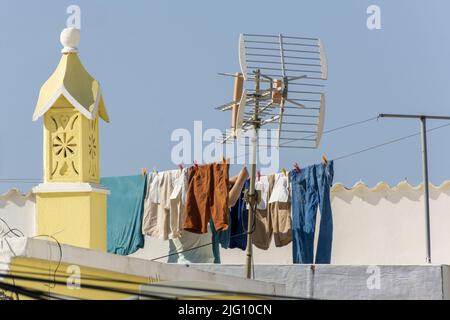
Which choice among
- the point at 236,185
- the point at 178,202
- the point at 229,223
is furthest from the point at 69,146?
the point at 229,223

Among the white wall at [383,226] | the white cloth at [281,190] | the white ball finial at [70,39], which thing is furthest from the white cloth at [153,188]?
A: the white ball finial at [70,39]

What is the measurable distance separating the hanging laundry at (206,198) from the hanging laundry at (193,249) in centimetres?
38

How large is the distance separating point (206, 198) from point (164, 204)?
1.05 m

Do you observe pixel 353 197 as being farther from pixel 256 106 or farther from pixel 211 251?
pixel 256 106

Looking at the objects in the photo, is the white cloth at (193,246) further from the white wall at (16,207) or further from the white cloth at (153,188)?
the white wall at (16,207)

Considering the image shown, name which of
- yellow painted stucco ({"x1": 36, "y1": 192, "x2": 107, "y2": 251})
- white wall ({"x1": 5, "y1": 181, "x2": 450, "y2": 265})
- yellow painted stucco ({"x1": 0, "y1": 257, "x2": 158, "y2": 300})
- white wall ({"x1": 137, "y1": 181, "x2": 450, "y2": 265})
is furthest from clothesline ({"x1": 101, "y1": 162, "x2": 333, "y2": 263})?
yellow painted stucco ({"x1": 0, "y1": 257, "x2": 158, "y2": 300})

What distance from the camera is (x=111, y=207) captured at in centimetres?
2234

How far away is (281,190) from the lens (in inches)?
810

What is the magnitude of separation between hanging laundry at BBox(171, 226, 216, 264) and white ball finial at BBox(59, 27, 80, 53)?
20.1 ft

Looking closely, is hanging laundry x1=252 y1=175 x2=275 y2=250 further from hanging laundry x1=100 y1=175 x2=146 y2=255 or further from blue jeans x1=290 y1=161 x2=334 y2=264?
hanging laundry x1=100 y1=175 x2=146 y2=255

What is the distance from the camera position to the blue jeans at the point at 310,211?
20.2 metres

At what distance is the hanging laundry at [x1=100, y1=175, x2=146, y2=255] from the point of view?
21922 mm

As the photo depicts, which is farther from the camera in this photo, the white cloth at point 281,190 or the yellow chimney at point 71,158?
the white cloth at point 281,190
